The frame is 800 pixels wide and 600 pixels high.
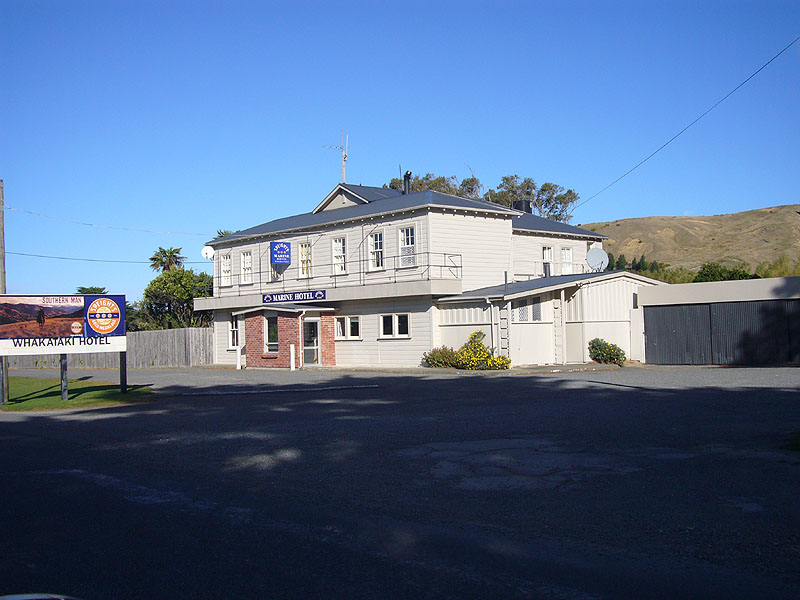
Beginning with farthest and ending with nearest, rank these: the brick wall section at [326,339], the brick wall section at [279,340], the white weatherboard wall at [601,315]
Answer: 1. the brick wall section at [326,339]
2. the brick wall section at [279,340]
3. the white weatherboard wall at [601,315]

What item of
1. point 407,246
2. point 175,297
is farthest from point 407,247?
point 175,297

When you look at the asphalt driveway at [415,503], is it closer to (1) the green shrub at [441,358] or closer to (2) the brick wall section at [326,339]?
(1) the green shrub at [441,358]

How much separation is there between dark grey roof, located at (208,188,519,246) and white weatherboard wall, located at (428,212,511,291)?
513 mm

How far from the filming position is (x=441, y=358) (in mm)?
31031

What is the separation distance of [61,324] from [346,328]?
16178mm

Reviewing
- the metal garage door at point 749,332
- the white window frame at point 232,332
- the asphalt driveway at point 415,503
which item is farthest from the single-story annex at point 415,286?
the asphalt driveway at point 415,503

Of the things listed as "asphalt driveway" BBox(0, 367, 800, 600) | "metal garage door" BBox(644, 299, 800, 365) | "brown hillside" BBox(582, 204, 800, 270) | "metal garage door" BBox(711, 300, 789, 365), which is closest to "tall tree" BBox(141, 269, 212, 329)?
"metal garage door" BBox(644, 299, 800, 365)

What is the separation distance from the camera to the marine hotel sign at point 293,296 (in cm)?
3578

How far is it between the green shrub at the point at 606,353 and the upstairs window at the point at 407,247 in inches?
317

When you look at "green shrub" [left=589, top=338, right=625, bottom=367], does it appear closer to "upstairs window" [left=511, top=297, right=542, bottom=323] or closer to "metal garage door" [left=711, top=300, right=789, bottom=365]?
"upstairs window" [left=511, top=297, right=542, bottom=323]

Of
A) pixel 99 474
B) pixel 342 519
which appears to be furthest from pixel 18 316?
pixel 342 519

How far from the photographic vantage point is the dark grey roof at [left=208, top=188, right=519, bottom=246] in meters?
33.0

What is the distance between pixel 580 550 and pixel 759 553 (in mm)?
1380

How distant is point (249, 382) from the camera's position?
90.3 ft
